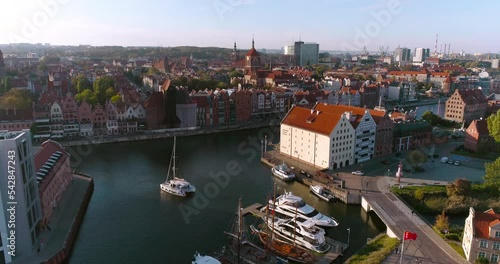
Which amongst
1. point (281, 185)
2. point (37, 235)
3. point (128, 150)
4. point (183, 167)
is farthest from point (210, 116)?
point (37, 235)

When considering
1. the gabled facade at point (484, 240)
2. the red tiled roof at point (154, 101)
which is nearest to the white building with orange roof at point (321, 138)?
the gabled facade at point (484, 240)

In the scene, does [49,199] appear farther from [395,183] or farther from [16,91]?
[16,91]

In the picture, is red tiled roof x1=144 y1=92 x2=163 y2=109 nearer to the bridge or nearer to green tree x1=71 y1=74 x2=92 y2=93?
green tree x1=71 y1=74 x2=92 y2=93

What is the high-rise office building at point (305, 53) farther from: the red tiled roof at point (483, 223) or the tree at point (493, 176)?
the red tiled roof at point (483, 223)

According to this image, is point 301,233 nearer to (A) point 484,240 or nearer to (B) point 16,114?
(A) point 484,240

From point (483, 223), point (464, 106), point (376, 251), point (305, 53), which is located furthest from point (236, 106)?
point (305, 53)
